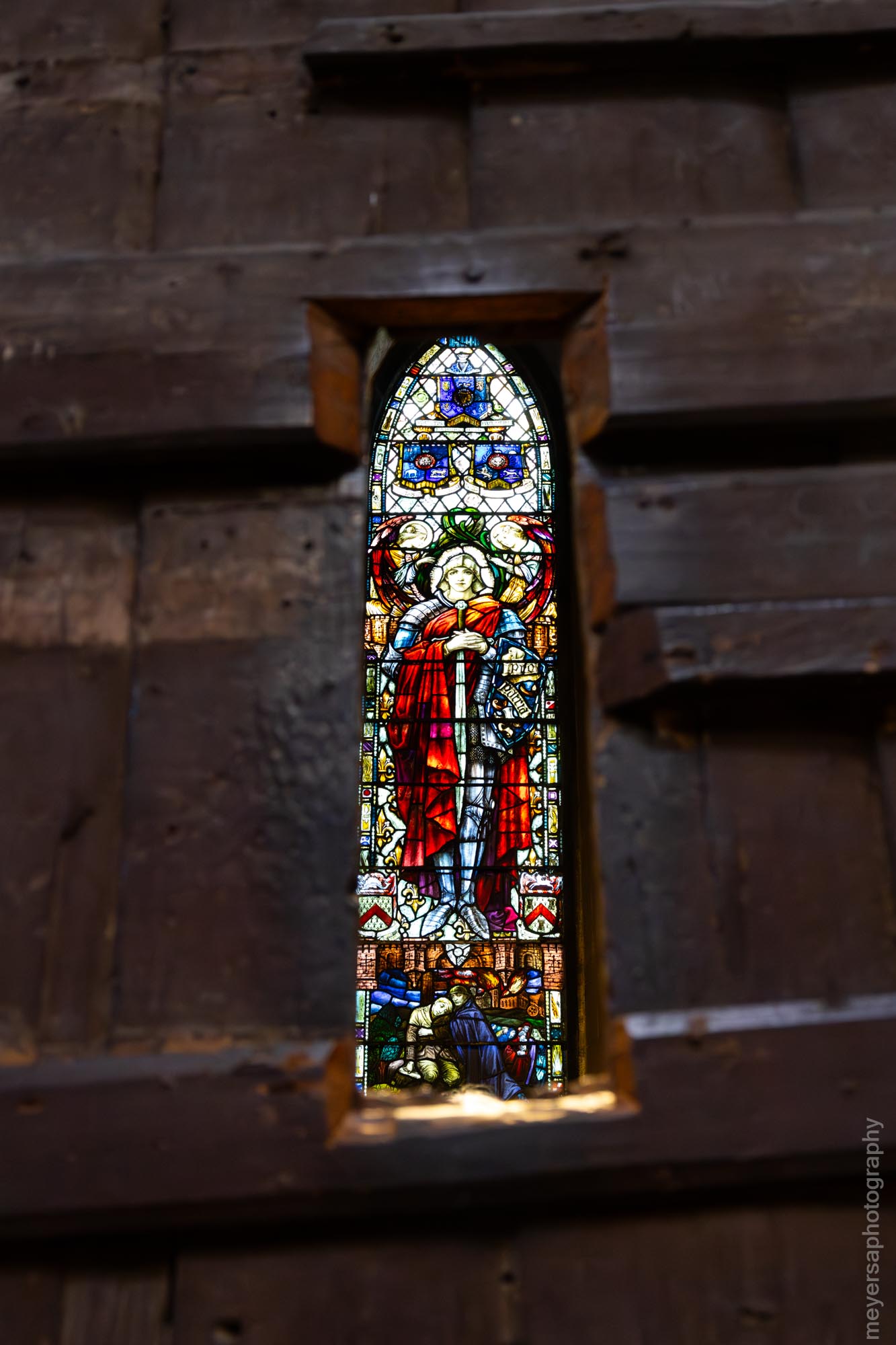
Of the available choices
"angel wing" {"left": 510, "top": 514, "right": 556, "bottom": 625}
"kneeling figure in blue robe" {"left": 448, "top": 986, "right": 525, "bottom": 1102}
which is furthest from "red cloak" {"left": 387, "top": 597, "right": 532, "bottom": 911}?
"kneeling figure in blue robe" {"left": 448, "top": 986, "right": 525, "bottom": 1102}

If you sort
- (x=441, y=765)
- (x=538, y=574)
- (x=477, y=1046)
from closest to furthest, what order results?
(x=477, y=1046) → (x=441, y=765) → (x=538, y=574)

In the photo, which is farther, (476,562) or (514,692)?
(476,562)

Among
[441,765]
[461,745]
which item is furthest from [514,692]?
[441,765]

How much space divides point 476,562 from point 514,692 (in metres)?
0.64

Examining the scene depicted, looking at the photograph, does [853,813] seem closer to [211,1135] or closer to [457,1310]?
[457,1310]

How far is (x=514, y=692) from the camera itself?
4.16 meters

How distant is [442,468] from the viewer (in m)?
4.59

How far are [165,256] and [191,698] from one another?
841mm

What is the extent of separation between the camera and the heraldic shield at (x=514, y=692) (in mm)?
4117

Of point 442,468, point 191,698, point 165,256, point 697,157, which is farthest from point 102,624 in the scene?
point 442,468

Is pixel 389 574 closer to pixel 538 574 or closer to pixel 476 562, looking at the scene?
pixel 476 562

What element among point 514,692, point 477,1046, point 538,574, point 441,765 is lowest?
point 477,1046

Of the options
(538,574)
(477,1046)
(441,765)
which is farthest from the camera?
(538,574)

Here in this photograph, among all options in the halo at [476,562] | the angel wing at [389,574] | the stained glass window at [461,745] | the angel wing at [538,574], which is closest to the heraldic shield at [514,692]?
the stained glass window at [461,745]
